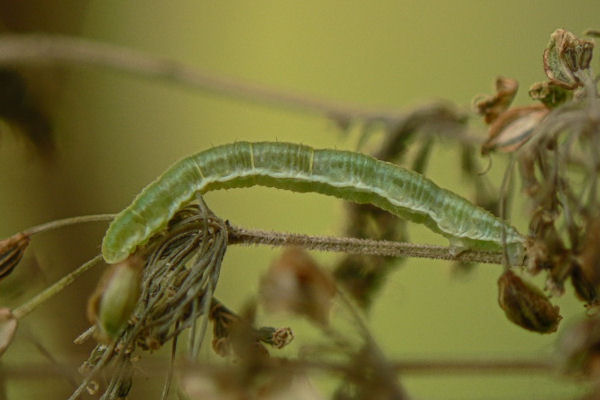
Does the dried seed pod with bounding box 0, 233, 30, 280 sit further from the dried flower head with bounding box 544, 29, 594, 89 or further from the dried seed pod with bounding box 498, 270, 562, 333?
the dried flower head with bounding box 544, 29, 594, 89

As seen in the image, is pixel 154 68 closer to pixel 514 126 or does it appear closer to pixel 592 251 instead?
pixel 514 126

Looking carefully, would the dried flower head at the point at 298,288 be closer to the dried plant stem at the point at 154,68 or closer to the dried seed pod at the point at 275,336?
the dried seed pod at the point at 275,336

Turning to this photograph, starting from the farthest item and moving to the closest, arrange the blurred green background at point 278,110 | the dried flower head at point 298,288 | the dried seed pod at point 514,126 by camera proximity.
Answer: the blurred green background at point 278,110
the dried seed pod at point 514,126
the dried flower head at point 298,288

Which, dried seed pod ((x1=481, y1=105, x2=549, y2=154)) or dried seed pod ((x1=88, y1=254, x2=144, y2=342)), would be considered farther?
dried seed pod ((x1=481, y1=105, x2=549, y2=154))

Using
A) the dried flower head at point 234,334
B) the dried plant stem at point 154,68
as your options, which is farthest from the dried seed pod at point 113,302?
the dried plant stem at point 154,68

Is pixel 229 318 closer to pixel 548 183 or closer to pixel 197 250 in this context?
pixel 197 250

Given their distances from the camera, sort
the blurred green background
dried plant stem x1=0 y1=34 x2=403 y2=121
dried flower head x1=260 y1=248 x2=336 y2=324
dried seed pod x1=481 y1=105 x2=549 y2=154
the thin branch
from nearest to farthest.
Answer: the thin branch, dried flower head x1=260 y1=248 x2=336 y2=324, dried seed pod x1=481 y1=105 x2=549 y2=154, dried plant stem x1=0 y1=34 x2=403 y2=121, the blurred green background

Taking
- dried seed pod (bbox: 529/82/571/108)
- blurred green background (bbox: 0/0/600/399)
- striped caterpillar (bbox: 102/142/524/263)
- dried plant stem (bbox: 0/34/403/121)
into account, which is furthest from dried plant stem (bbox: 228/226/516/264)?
blurred green background (bbox: 0/0/600/399)
